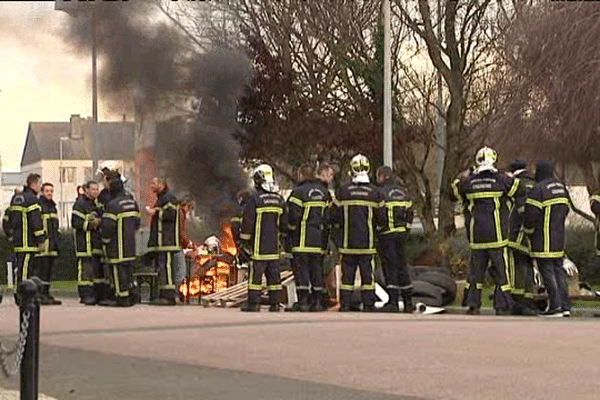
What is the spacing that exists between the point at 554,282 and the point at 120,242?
595 cm

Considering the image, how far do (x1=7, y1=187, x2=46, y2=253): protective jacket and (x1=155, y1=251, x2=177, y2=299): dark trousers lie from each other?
1636 mm

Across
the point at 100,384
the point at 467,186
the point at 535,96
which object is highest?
the point at 535,96

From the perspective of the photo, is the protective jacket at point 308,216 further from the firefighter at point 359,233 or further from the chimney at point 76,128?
the chimney at point 76,128

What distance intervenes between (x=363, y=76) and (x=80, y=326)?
16345 millimetres

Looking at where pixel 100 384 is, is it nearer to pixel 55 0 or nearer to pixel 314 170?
pixel 55 0

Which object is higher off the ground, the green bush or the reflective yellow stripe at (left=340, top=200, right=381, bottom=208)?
the reflective yellow stripe at (left=340, top=200, right=381, bottom=208)

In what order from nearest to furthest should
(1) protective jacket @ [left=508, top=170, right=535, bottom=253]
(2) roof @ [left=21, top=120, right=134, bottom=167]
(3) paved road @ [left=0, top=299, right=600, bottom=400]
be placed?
1. (3) paved road @ [left=0, top=299, right=600, bottom=400]
2. (1) protective jacket @ [left=508, top=170, right=535, bottom=253]
3. (2) roof @ [left=21, top=120, right=134, bottom=167]

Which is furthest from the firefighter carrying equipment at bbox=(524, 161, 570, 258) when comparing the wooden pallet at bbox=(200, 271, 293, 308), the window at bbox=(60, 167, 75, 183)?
the window at bbox=(60, 167, 75, 183)

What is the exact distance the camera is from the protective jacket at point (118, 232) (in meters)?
18.0

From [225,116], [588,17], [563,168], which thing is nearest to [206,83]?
[225,116]

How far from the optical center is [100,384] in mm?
9773

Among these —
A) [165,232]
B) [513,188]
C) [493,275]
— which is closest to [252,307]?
[165,232]

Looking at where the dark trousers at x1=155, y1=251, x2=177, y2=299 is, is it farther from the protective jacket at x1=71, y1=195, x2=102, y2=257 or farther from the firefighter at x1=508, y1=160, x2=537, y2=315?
the firefighter at x1=508, y1=160, x2=537, y2=315

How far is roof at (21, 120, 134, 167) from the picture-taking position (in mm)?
17375
